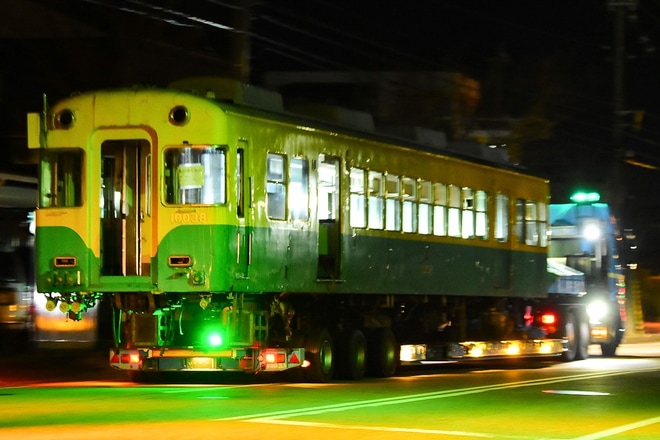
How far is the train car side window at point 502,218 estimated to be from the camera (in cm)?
2598

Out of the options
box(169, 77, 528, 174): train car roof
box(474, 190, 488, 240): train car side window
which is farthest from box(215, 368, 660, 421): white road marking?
box(169, 77, 528, 174): train car roof

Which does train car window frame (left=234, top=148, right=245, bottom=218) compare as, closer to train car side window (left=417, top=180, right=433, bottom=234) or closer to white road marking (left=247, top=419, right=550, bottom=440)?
white road marking (left=247, top=419, right=550, bottom=440)

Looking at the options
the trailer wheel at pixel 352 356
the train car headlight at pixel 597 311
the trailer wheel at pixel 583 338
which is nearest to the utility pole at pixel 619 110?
the train car headlight at pixel 597 311

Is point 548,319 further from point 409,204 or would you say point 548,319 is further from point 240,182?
point 240,182

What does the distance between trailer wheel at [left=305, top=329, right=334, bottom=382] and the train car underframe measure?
14 mm

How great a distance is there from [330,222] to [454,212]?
4.41m

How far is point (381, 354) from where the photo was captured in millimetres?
21500

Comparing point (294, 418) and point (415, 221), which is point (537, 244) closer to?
point (415, 221)

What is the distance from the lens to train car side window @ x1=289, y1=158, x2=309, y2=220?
19.0m

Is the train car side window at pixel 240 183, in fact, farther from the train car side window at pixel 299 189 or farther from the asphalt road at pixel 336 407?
the asphalt road at pixel 336 407

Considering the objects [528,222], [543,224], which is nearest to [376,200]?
[528,222]

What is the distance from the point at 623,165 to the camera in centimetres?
3703

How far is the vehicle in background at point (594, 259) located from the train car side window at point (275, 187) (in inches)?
483

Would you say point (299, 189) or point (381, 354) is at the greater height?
point (299, 189)
